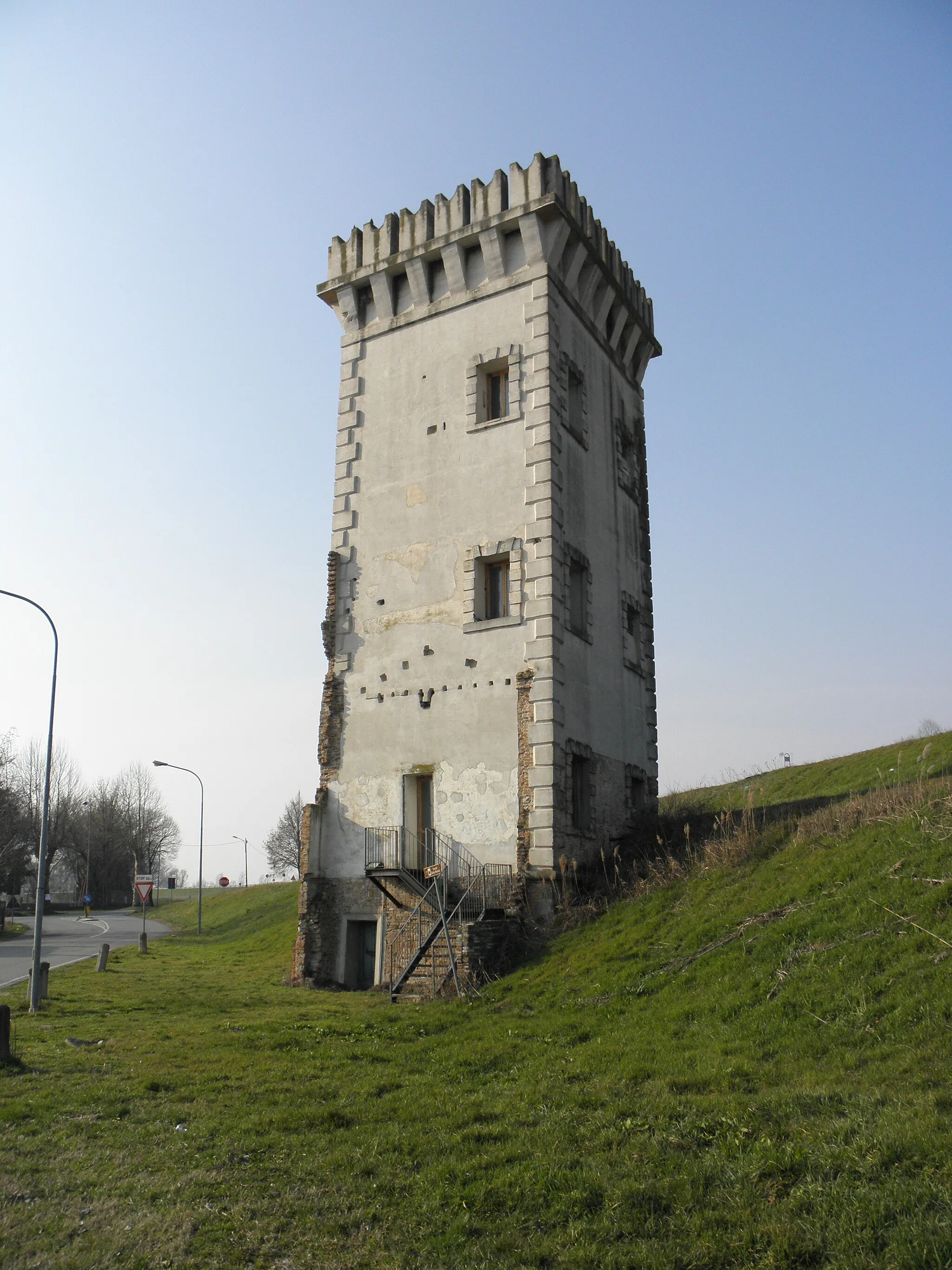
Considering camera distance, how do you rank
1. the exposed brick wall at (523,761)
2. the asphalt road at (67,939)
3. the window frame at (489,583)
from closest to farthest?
the exposed brick wall at (523,761) < the window frame at (489,583) < the asphalt road at (67,939)

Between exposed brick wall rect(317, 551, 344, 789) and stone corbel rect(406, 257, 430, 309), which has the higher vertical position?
stone corbel rect(406, 257, 430, 309)

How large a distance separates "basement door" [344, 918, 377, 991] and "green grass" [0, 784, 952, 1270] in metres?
4.36

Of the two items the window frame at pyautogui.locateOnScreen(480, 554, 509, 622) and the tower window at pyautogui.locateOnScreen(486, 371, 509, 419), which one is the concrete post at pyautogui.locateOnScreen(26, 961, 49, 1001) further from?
the tower window at pyautogui.locateOnScreen(486, 371, 509, 419)

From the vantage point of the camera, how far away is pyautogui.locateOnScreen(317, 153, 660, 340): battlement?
2200cm

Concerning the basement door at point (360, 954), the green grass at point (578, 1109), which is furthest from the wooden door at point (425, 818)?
the green grass at point (578, 1109)

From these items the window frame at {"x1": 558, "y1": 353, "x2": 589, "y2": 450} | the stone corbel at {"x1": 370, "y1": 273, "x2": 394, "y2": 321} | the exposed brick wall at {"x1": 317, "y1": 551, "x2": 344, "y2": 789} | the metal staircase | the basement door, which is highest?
the stone corbel at {"x1": 370, "y1": 273, "x2": 394, "y2": 321}

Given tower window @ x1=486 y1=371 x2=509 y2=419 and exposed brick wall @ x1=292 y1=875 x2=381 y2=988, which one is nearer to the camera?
exposed brick wall @ x1=292 y1=875 x2=381 y2=988

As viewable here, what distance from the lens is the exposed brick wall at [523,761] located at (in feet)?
61.1

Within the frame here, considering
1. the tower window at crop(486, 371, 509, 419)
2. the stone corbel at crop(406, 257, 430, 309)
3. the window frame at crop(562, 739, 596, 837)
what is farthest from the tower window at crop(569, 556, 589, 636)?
the stone corbel at crop(406, 257, 430, 309)

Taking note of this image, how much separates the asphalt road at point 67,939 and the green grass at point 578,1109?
42.5 feet

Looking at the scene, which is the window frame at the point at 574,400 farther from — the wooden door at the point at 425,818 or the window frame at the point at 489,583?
the wooden door at the point at 425,818

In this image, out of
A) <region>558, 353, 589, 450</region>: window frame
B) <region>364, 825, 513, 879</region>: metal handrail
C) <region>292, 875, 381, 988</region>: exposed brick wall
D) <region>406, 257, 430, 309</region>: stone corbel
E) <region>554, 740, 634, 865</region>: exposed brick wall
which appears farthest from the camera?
<region>406, 257, 430, 309</region>: stone corbel

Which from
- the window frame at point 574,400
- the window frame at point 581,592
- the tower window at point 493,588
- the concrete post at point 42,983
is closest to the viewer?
the concrete post at point 42,983

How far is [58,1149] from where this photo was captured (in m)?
8.12
